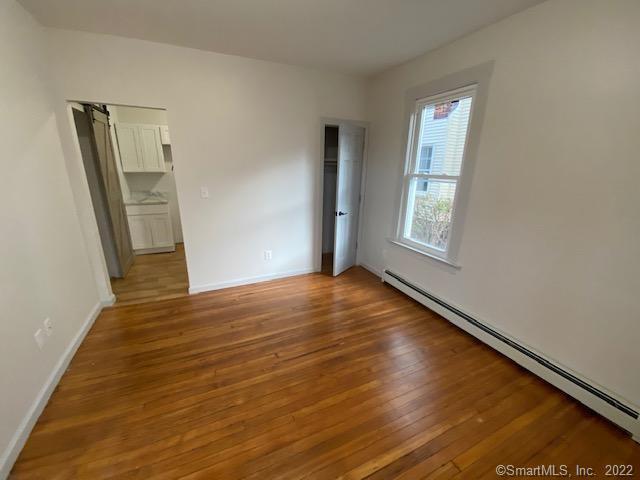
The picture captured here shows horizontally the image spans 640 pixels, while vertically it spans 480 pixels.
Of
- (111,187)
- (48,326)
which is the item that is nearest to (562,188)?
(48,326)

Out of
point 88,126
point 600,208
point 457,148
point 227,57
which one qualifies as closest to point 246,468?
point 600,208

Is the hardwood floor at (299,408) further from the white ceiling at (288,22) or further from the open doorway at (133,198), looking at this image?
the white ceiling at (288,22)

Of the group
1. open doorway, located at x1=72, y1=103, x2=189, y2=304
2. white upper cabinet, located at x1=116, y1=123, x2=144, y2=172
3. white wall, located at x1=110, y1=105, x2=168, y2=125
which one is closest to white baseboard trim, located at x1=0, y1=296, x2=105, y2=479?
open doorway, located at x1=72, y1=103, x2=189, y2=304

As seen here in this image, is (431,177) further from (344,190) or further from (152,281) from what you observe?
(152,281)

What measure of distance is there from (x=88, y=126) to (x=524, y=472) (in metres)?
4.82

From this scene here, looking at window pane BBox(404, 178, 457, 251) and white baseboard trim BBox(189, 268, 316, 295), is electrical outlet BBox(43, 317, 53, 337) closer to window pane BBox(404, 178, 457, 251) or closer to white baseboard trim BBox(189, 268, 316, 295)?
white baseboard trim BBox(189, 268, 316, 295)

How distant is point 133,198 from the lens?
4.49m

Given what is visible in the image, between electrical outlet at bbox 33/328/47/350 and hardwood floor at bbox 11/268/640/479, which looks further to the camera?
electrical outlet at bbox 33/328/47/350

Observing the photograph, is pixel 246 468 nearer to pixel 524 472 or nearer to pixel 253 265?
pixel 524 472

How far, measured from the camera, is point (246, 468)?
52.3 inches

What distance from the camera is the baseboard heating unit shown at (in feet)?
5.11

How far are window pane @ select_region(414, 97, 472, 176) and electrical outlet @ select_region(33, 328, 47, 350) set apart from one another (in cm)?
350

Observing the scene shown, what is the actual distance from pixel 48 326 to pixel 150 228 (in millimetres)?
2910

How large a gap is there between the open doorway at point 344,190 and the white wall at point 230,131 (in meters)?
0.30
